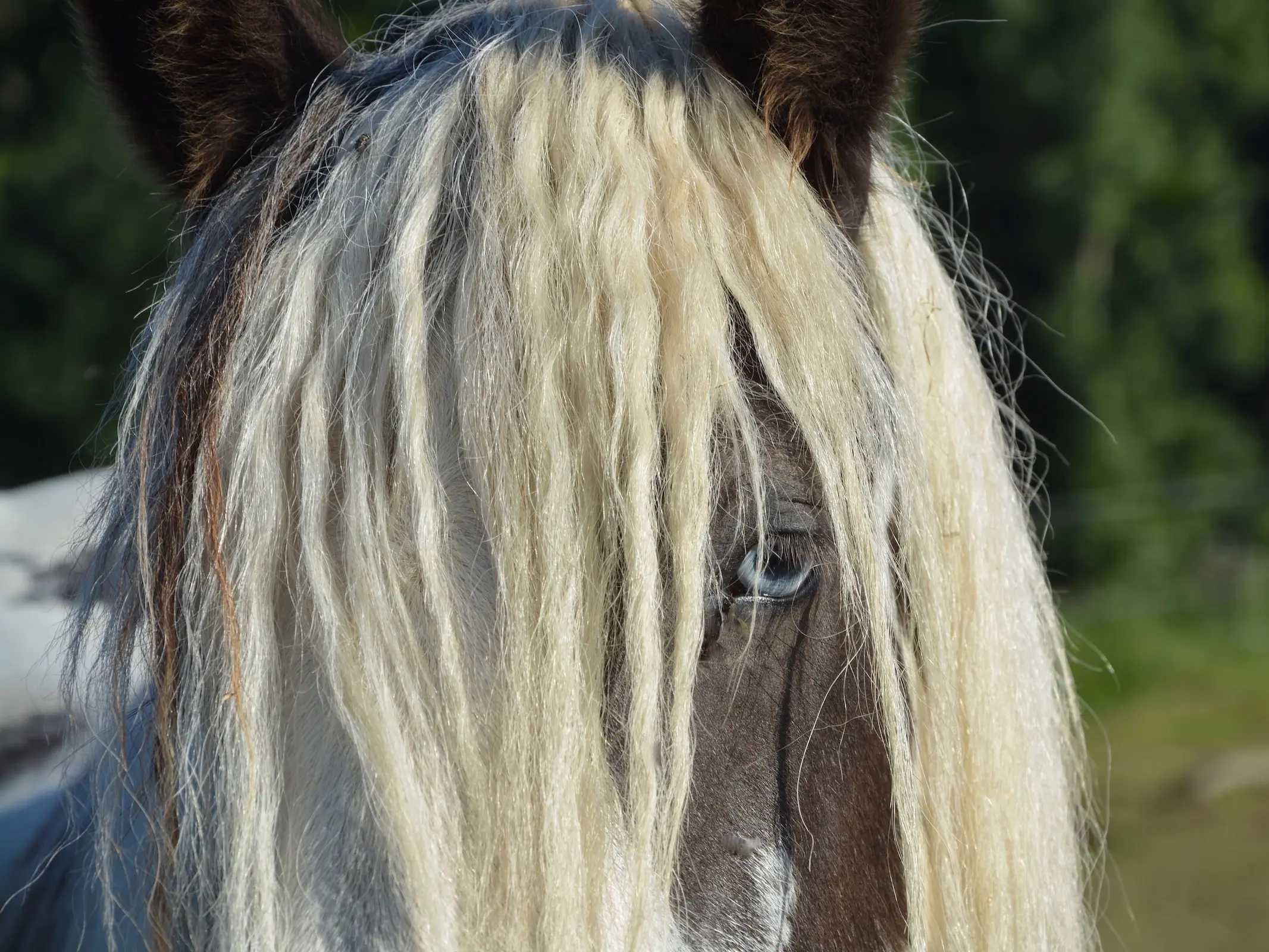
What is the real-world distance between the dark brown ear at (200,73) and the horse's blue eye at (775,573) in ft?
1.90

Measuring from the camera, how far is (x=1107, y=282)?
21.0 ft

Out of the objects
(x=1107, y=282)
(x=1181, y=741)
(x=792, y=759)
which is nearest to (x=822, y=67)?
(x=792, y=759)

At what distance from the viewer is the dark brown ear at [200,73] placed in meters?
0.97

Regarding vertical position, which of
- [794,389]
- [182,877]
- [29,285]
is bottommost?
[29,285]

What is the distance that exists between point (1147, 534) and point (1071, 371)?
44.4 inches

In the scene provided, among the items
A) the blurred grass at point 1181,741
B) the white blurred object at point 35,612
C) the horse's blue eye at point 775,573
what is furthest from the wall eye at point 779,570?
the blurred grass at point 1181,741

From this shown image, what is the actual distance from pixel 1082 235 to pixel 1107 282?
1.16ft

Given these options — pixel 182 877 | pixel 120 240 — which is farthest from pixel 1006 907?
pixel 120 240

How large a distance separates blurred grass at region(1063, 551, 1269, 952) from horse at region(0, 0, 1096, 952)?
241 centimetres

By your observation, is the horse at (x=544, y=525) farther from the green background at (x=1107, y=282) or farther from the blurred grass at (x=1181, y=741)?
the green background at (x=1107, y=282)

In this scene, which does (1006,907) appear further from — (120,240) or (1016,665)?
(120,240)

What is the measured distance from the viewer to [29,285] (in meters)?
5.45

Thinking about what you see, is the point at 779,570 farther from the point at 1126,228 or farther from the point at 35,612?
the point at 1126,228

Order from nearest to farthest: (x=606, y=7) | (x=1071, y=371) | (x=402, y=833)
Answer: (x=402, y=833) → (x=606, y=7) → (x=1071, y=371)
